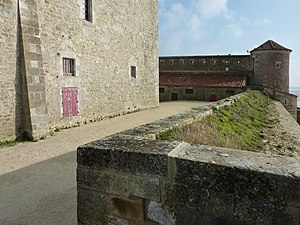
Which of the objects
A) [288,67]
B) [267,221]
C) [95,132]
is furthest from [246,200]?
[288,67]

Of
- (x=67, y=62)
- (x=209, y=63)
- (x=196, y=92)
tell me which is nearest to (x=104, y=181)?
(x=67, y=62)

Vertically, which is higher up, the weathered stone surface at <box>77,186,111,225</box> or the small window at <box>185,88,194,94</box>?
the small window at <box>185,88,194,94</box>

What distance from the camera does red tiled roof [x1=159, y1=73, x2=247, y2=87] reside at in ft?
76.4

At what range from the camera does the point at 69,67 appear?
10289 millimetres

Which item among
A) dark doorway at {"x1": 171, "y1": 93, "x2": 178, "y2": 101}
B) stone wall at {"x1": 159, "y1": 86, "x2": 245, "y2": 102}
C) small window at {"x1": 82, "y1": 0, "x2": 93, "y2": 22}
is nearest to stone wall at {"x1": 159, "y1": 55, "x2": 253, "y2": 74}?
stone wall at {"x1": 159, "y1": 86, "x2": 245, "y2": 102}

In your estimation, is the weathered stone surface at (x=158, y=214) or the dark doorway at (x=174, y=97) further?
the dark doorway at (x=174, y=97)

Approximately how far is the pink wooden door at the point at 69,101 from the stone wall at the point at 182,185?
8.19m

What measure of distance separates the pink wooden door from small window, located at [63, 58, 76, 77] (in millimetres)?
648

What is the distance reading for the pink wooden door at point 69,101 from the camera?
9.93 m

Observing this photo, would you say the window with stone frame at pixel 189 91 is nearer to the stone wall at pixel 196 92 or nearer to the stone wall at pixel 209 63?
the stone wall at pixel 196 92

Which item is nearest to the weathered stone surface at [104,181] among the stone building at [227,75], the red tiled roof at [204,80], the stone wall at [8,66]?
the stone wall at [8,66]

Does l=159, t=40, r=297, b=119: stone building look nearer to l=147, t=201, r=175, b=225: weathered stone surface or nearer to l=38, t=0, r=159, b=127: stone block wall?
l=38, t=0, r=159, b=127: stone block wall

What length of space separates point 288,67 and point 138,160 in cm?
2680

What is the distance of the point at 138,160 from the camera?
1983 millimetres
